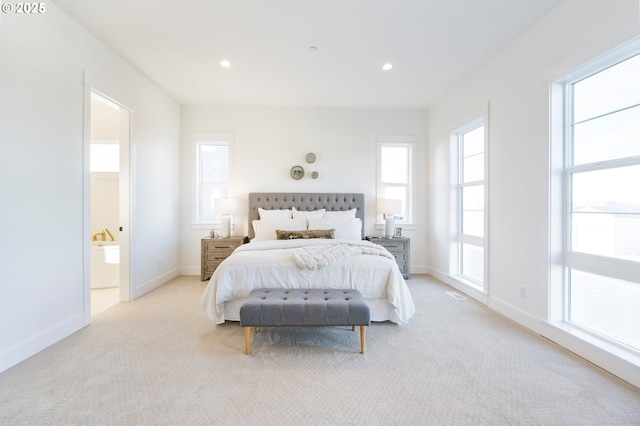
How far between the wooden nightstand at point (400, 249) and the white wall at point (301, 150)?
51cm

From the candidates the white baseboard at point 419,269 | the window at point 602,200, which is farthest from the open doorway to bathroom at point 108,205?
the window at point 602,200

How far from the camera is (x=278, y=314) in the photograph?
88.7 inches

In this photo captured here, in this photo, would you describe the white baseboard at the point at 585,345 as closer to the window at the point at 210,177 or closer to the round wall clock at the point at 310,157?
the round wall clock at the point at 310,157

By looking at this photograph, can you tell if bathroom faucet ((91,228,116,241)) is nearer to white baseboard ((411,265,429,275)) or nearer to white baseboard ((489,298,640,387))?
white baseboard ((411,265,429,275))

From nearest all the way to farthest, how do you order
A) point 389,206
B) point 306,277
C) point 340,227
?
point 306,277
point 340,227
point 389,206

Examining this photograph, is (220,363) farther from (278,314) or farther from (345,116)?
(345,116)

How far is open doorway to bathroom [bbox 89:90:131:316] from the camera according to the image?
364 cm

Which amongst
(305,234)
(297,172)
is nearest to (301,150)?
(297,172)

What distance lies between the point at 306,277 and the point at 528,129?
8.98ft

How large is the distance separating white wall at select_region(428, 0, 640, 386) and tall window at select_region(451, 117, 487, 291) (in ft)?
0.92

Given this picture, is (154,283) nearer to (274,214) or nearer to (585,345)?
(274,214)

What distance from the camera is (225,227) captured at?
15.7ft

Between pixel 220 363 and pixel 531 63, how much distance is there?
4.03 m

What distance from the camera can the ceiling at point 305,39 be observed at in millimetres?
2525
